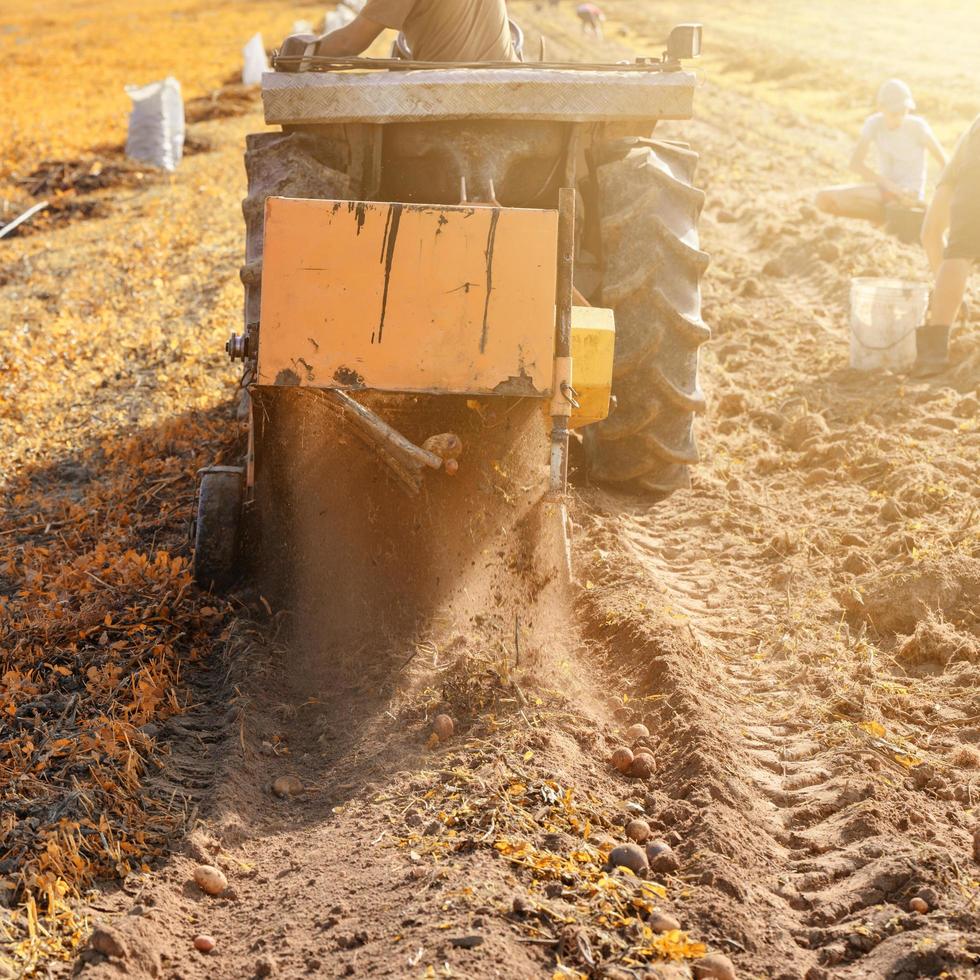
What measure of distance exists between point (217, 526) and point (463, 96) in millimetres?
1844

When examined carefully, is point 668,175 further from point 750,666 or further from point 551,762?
point 551,762

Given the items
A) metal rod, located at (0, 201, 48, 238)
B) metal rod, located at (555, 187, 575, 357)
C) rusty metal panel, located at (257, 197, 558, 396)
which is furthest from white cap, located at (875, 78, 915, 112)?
metal rod, located at (0, 201, 48, 238)

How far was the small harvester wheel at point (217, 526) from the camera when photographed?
4227 mm

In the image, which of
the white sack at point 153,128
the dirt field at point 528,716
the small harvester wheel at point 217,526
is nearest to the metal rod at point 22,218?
the white sack at point 153,128

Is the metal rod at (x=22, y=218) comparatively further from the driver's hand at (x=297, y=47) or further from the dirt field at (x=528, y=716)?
the driver's hand at (x=297, y=47)

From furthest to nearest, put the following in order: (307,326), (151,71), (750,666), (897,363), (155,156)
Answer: (151,71) → (155,156) → (897,363) → (750,666) → (307,326)

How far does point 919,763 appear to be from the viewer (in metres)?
3.36

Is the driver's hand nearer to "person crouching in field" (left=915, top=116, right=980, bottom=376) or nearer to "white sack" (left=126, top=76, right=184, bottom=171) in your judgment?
"person crouching in field" (left=915, top=116, right=980, bottom=376)

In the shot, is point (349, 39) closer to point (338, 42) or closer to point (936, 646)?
point (338, 42)

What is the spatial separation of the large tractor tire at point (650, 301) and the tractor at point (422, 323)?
2 centimetres

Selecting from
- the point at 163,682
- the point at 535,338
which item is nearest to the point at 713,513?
the point at 535,338

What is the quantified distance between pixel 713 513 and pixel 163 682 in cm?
261

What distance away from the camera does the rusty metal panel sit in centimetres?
364

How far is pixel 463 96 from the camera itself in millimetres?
4121
